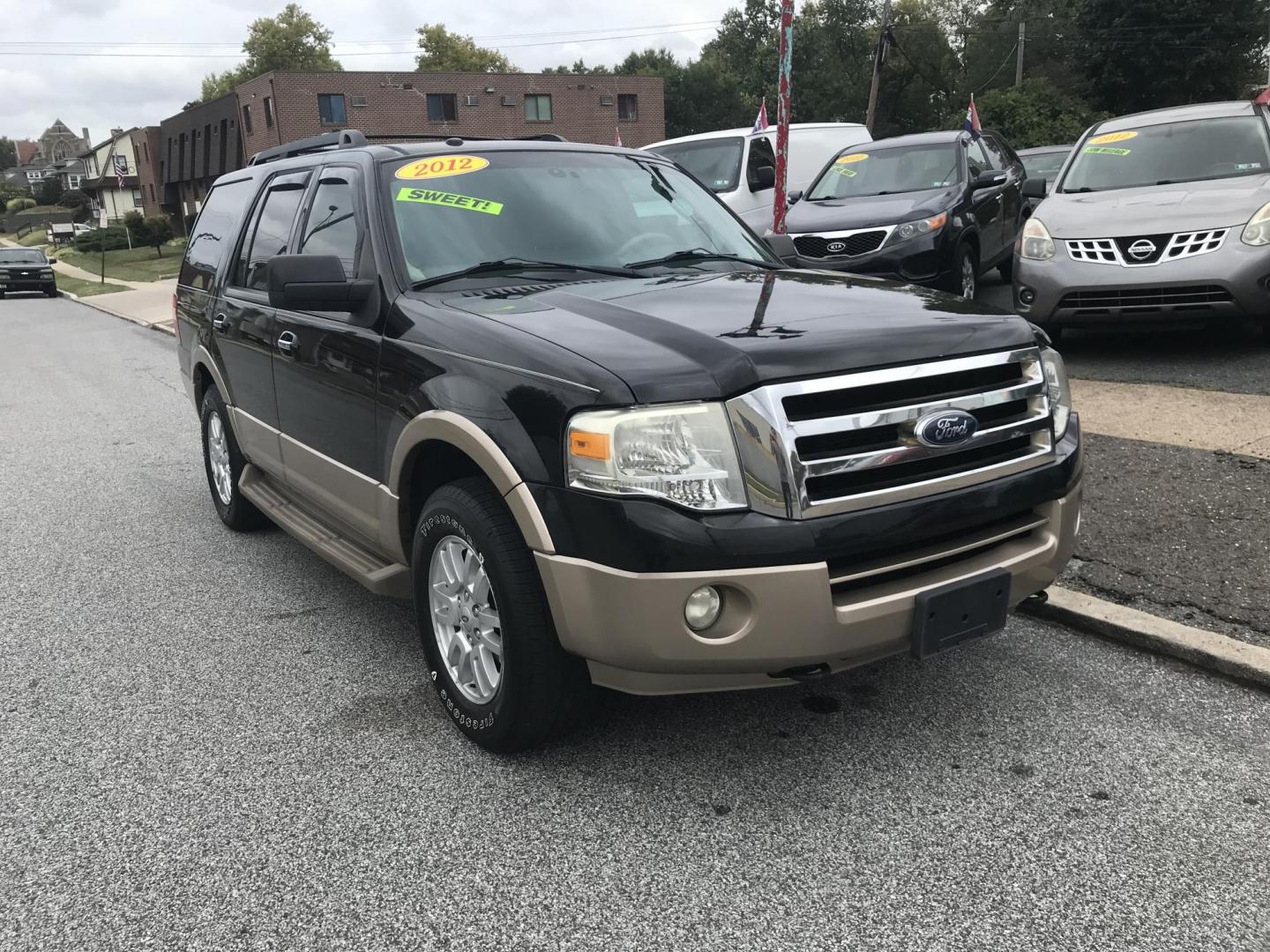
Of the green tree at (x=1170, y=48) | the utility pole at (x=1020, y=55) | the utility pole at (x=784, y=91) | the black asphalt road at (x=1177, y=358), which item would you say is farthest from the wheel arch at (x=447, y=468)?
the utility pole at (x=1020, y=55)

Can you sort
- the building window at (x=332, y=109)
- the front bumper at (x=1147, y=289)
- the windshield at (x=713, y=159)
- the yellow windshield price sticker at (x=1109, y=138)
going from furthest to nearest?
the building window at (x=332, y=109) → the windshield at (x=713, y=159) → the yellow windshield price sticker at (x=1109, y=138) → the front bumper at (x=1147, y=289)

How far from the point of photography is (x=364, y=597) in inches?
185

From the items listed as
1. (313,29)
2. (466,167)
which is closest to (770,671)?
(466,167)

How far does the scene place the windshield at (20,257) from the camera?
32.1m

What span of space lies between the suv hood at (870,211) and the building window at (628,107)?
51022mm

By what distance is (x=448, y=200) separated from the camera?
3822mm

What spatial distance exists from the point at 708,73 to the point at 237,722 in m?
75.7

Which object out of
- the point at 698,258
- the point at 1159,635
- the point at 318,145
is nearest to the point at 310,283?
the point at 698,258

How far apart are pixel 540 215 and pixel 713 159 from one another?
9.10 meters

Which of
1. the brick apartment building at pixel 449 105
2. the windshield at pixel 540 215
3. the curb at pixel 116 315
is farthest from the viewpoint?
the brick apartment building at pixel 449 105

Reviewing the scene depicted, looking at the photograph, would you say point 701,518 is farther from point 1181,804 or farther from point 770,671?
point 1181,804

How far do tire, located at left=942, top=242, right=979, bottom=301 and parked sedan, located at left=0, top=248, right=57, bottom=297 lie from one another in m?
31.3

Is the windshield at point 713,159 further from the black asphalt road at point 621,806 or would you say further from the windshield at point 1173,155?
the black asphalt road at point 621,806

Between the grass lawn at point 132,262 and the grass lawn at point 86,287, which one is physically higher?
the grass lawn at point 132,262
